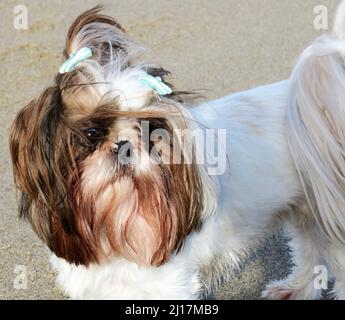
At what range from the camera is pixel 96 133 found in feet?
6.93

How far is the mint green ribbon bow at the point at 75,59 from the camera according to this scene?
2.17m

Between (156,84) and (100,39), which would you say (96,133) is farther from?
(100,39)

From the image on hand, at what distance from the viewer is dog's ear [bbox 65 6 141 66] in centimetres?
224

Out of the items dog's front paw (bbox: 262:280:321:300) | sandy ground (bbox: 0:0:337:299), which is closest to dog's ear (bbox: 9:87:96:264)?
dog's front paw (bbox: 262:280:321:300)

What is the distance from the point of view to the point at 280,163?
258 cm

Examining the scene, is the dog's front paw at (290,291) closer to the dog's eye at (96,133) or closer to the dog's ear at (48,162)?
the dog's ear at (48,162)

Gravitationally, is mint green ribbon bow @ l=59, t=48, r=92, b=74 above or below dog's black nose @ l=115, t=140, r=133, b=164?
above

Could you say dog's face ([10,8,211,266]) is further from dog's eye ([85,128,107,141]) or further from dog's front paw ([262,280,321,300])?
dog's front paw ([262,280,321,300])

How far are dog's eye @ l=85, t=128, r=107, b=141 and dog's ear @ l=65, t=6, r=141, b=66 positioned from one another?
0.25 metres

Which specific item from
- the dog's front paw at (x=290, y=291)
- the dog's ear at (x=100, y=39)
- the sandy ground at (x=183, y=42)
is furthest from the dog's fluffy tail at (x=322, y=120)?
the sandy ground at (x=183, y=42)

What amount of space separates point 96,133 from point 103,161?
9 cm

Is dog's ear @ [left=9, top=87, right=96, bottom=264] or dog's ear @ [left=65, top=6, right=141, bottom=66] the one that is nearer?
dog's ear @ [left=9, top=87, right=96, bottom=264]

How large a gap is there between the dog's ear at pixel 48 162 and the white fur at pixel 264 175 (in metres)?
0.30

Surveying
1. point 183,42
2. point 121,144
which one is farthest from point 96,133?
point 183,42
